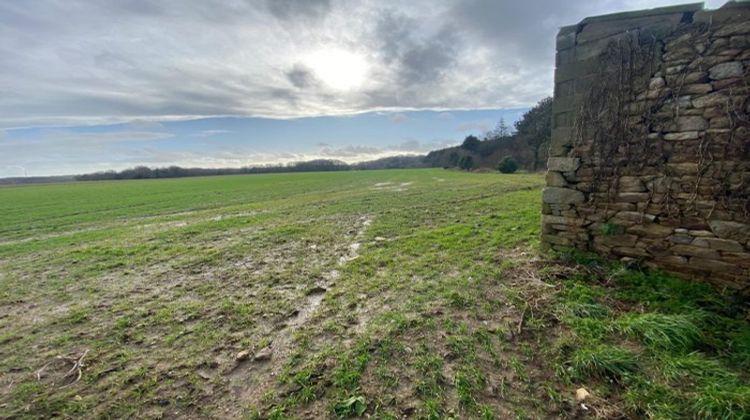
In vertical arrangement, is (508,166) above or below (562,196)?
below

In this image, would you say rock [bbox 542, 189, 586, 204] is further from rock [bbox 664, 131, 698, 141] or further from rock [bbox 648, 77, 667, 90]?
rock [bbox 648, 77, 667, 90]

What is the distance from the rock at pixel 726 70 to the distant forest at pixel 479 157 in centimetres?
1170

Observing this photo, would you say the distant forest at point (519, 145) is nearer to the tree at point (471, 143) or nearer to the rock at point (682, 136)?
the tree at point (471, 143)

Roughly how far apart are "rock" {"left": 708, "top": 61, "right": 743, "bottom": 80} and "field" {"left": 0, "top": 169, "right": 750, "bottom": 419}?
277 centimetres

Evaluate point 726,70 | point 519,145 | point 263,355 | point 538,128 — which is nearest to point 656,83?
point 726,70

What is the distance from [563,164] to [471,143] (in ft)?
208

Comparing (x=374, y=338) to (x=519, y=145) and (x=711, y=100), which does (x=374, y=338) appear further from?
(x=519, y=145)

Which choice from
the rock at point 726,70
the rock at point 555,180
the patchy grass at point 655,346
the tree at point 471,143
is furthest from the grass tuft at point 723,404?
the tree at point 471,143

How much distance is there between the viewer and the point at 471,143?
213ft

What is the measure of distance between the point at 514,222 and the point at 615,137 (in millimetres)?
4130

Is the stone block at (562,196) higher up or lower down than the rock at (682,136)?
lower down

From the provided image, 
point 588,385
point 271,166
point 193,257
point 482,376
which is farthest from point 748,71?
point 271,166

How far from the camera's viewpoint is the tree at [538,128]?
37688 millimetres

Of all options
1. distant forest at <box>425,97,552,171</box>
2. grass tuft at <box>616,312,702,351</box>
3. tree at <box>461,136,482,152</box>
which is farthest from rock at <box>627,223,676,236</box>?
tree at <box>461,136,482,152</box>
